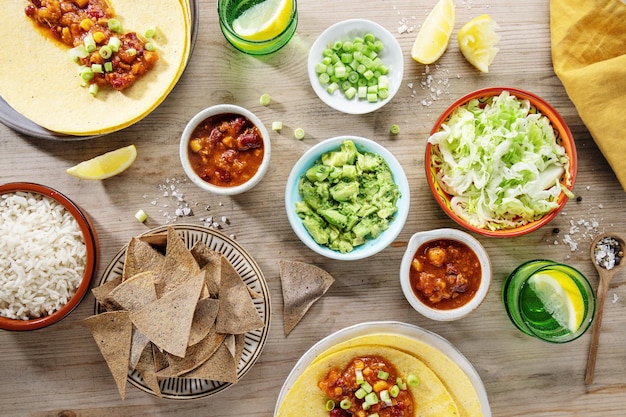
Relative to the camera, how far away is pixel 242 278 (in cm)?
262

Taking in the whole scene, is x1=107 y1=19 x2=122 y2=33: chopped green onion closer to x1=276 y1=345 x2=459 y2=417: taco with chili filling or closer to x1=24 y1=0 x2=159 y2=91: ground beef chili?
x1=24 y1=0 x2=159 y2=91: ground beef chili

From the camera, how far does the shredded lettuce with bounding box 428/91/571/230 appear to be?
249 cm

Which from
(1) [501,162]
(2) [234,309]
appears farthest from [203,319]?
(1) [501,162]

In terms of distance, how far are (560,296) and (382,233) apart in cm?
92

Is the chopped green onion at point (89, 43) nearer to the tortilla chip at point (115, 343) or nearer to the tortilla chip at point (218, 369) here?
the tortilla chip at point (115, 343)

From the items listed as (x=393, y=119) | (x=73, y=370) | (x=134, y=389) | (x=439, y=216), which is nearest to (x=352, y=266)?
(x=439, y=216)

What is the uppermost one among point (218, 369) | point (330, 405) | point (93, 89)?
point (93, 89)

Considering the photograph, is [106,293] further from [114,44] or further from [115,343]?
[114,44]

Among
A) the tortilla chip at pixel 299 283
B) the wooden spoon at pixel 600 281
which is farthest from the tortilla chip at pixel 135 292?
the wooden spoon at pixel 600 281

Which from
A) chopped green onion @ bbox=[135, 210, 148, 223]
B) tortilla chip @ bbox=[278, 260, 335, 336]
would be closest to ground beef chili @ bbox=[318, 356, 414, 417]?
tortilla chip @ bbox=[278, 260, 335, 336]

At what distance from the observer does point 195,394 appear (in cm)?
263

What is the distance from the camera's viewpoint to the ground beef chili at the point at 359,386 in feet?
8.50

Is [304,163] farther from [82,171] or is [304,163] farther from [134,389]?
[134,389]

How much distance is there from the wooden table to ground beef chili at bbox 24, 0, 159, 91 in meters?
0.27
